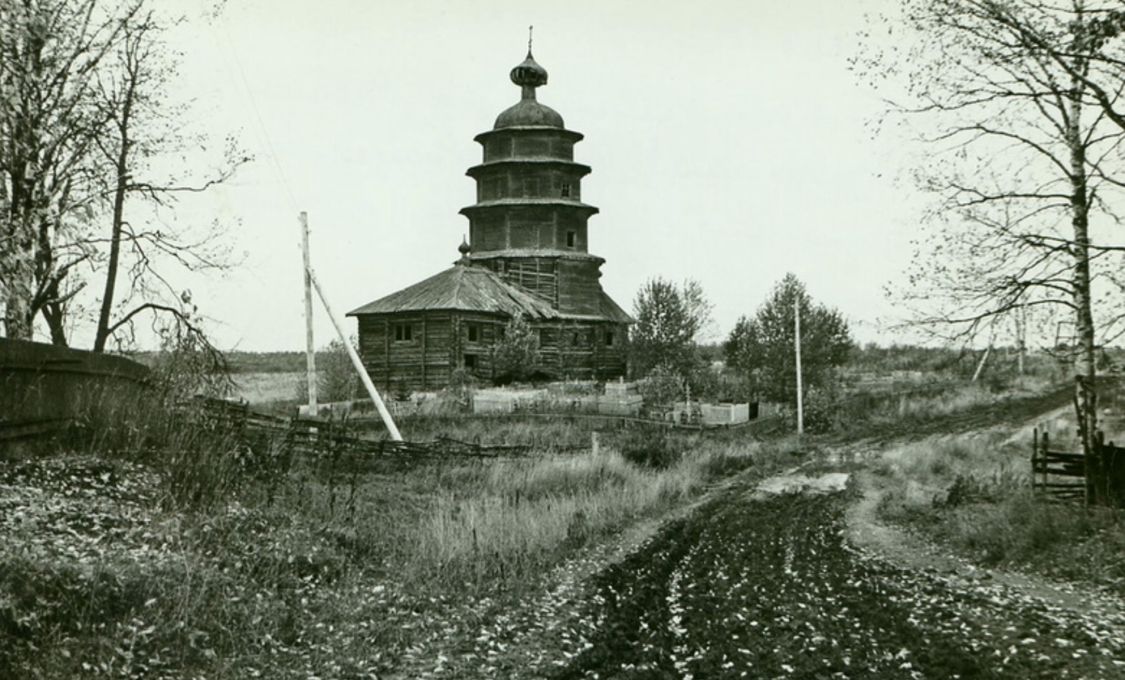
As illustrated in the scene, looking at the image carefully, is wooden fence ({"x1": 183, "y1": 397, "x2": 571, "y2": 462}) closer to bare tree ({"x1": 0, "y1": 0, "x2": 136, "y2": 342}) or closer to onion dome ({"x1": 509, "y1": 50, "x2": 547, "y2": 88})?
bare tree ({"x1": 0, "y1": 0, "x2": 136, "y2": 342})

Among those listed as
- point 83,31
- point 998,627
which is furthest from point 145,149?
point 998,627

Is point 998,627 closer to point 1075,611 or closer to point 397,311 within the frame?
point 1075,611

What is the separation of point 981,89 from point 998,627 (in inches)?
375

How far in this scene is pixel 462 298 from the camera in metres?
41.3

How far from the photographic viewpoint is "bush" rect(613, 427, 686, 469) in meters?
24.4

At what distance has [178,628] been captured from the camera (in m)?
7.09

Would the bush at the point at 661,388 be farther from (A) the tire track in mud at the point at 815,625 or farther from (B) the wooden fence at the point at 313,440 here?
(A) the tire track in mud at the point at 815,625

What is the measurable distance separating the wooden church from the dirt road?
31.3 m

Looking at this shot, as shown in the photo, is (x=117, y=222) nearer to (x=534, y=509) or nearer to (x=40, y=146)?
(x=40, y=146)

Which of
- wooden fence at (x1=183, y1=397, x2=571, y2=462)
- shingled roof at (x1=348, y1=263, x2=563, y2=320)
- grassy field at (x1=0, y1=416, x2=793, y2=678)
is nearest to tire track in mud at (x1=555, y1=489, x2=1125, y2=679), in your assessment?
grassy field at (x1=0, y1=416, x2=793, y2=678)

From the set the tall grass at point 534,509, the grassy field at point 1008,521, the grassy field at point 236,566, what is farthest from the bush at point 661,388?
the grassy field at point 236,566

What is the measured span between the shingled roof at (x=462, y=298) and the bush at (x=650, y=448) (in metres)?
15.0

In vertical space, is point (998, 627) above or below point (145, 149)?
below

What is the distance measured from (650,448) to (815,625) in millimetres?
16251
